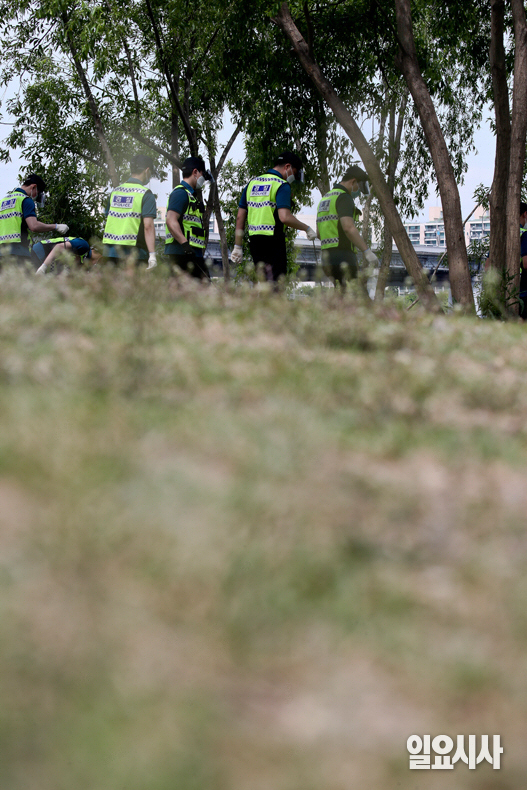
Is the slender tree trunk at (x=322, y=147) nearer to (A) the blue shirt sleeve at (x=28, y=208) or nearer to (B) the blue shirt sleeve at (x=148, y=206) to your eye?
(A) the blue shirt sleeve at (x=28, y=208)

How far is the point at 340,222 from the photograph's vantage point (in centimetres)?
951

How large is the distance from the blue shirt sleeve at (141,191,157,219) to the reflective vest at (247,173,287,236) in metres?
1.06

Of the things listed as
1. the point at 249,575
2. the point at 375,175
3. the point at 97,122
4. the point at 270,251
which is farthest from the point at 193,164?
the point at 97,122

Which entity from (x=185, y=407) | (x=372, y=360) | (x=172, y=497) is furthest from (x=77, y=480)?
(x=372, y=360)

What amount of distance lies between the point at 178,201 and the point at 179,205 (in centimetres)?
4

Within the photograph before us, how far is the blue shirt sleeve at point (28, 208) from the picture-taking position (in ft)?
32.3

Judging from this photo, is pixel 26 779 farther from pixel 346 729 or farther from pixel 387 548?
pixel 387 548

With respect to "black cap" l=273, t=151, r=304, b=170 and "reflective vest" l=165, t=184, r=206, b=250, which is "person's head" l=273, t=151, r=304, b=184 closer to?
"black cap" l=273, t=151, r=304, b=170

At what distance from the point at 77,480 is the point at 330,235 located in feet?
26.1

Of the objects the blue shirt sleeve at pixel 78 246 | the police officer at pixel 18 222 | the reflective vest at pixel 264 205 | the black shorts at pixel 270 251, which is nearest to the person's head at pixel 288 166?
the reflective vest at pixel 264 205

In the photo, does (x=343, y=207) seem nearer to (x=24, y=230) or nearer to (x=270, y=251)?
(x=270, y=251)

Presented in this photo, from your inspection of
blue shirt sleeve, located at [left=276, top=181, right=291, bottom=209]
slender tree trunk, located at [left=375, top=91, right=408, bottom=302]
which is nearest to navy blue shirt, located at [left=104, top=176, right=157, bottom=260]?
blue shirt sleeve, located at [left=276, top=181, right=291, bottom=209]

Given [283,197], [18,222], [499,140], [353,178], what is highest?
[499,140]

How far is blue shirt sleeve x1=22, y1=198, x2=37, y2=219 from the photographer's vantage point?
9.86m
